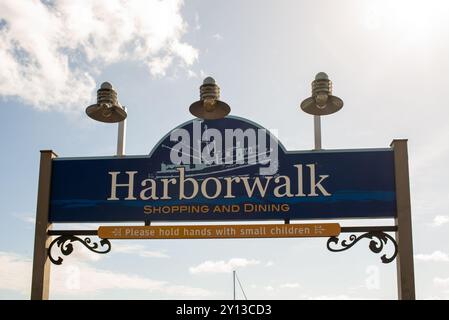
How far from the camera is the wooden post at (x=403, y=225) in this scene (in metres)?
10.5

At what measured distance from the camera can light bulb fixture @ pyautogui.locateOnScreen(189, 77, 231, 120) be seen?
11031 mm

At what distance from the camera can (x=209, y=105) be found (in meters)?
11.1

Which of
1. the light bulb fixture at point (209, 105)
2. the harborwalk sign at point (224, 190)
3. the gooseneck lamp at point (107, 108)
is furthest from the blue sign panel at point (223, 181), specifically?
Result: the gooseneck lamp at point (107, 108)

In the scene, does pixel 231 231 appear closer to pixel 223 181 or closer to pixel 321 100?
pixel 223 181

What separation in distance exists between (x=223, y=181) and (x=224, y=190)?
0.17 metres

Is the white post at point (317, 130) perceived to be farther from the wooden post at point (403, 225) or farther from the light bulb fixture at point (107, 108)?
the light bulb fixture at point (107, 108)

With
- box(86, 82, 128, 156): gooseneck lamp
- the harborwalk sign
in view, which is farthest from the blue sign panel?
box(86, 82, 128, 156): gooseneck lamp

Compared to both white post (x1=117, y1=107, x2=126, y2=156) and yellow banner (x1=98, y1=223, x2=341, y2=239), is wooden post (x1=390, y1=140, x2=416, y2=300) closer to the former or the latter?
yellow banner (x1=98, y1=223, x2=341, y2=239)

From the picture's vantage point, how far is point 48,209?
1166 cm

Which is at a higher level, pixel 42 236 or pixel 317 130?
pixel 317 130

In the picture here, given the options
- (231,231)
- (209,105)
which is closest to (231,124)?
(209,105)
